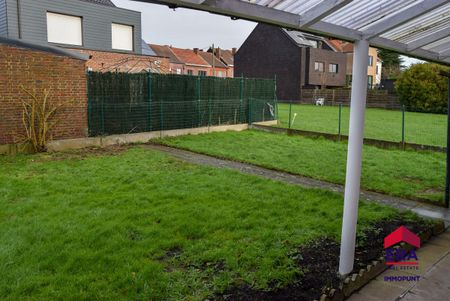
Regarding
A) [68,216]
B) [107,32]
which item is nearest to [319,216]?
[68,216]

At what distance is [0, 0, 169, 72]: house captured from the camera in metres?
19.2

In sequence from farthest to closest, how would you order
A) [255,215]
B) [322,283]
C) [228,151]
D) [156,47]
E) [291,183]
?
[156,47], [228,151], [291,183], [255,215], [322,283]

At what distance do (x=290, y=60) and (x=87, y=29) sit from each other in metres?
22.0

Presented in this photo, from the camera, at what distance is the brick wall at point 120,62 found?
21703 millimetres

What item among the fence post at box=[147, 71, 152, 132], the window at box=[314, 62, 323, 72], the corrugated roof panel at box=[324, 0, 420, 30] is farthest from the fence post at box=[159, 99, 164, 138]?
the window at box=[314, 62, 323, 72]

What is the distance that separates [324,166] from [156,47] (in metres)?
44.2

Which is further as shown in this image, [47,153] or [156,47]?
[156,47]

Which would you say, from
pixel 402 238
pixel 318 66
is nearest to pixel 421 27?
pixel 402 238

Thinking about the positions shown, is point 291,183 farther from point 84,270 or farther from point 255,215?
point 84,270

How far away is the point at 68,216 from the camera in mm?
5184

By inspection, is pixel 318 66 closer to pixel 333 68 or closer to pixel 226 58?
pixel 333 68

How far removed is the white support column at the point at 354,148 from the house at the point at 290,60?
116ft

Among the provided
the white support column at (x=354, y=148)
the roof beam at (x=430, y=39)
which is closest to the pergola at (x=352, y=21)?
the white support column at (x=354, y=148)

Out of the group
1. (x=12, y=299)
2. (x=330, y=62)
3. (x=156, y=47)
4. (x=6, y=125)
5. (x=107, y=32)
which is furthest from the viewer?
(x=156, y=47)
